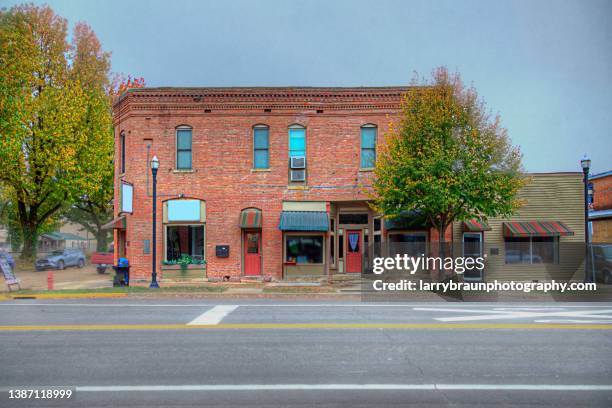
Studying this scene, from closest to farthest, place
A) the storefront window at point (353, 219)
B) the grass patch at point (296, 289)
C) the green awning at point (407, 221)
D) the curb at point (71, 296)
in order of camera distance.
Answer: the curb at point (71, 296)
the grass patch at point (296, 289)
the green awning at point (407, 221)
the storefront window at point (353, 219)

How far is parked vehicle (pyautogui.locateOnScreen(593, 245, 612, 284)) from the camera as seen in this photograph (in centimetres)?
2092

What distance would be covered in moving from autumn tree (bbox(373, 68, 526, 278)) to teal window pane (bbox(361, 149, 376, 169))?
3.17 metres

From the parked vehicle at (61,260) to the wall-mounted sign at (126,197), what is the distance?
590 inches

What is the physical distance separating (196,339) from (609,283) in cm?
1902

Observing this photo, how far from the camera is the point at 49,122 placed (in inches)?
1228

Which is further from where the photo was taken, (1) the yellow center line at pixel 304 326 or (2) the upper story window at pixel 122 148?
(2) the upper story window at pixel 122 148

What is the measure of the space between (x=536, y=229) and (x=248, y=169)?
13.4 m

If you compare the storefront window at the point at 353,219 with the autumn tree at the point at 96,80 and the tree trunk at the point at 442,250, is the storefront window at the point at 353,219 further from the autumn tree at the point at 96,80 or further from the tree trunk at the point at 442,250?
the autumn tree at the point at 96,80

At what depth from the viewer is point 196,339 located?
9156mm

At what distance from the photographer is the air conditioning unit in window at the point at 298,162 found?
22.1 m

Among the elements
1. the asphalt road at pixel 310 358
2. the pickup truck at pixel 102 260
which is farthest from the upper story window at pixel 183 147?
the pickup truck at pixel 102 260

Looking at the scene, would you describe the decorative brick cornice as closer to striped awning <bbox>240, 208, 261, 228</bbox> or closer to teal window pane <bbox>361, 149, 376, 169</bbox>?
teal window pane <bbox>361, 149, 376, 169</bbox>

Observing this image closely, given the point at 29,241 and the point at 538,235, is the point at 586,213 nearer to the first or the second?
the point at 538,235

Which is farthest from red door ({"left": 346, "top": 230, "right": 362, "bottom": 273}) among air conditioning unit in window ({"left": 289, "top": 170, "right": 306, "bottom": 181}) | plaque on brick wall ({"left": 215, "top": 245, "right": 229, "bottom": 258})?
plaque on brick wall ({"left": 215, "top": 245, "right": 229, "bottom": 258})
